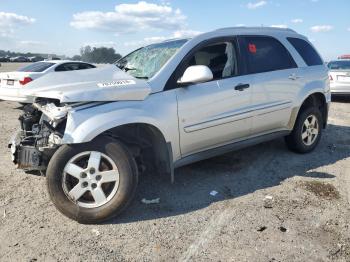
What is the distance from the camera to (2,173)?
487 centimetres

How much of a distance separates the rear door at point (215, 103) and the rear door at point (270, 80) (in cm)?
18

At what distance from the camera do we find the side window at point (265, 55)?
4.84 metres

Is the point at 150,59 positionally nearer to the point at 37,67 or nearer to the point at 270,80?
the point at 270,80

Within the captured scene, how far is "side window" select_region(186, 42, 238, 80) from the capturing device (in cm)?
441

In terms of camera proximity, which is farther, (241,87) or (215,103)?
(241,87)

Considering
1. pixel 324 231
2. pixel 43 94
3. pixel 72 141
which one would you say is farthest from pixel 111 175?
pixel 324 231

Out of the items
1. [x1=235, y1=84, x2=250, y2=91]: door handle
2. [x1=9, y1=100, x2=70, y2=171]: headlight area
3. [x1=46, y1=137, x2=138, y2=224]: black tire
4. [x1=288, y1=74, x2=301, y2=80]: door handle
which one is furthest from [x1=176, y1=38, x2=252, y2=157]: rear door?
[x1=9, y1=100, x2=70, y2=171]: headlight area

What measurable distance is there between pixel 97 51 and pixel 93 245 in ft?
22.4

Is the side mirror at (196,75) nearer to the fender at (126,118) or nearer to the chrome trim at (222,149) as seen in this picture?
the fender at (126,118)

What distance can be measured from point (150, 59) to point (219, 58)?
87 centimetres

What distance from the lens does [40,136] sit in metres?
3.78

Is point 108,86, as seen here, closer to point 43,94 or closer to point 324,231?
point 43,94

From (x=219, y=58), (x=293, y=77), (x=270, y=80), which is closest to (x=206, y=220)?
(x=219, y=58)

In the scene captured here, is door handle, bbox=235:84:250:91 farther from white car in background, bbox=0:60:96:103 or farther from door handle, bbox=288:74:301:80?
white car in background, bbox=0:60:96:103
